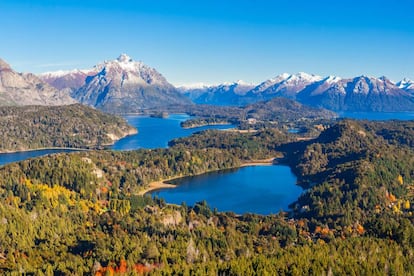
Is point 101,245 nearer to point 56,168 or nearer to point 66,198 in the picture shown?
point 66,198

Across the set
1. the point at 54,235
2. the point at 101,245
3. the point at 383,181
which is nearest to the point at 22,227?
the point at 54,235

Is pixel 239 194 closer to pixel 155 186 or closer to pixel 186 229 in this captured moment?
pixel 155 186

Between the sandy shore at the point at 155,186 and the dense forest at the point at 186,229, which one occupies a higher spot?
the dense forest at the point at 186,229

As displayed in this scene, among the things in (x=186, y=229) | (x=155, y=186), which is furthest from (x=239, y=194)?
(x=186, y=229)

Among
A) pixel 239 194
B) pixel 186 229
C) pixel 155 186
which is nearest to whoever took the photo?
pixel 186 229

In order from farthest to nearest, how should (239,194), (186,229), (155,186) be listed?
(155,186) < (239,194) < (186,229)

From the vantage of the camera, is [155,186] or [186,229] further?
[155,186]

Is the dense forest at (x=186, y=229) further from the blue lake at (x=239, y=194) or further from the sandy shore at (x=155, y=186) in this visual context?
the blue lake at (x=239, y=194)

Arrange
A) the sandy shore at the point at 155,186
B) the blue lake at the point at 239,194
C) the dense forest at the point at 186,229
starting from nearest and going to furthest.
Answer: the dense forest at the point at 186,229, the blue lake at the point at 239,194, the sandy shore at the point at 155,186

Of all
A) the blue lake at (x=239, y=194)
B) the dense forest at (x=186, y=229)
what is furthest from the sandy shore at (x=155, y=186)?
the blue lake at (x=239, y=194)
